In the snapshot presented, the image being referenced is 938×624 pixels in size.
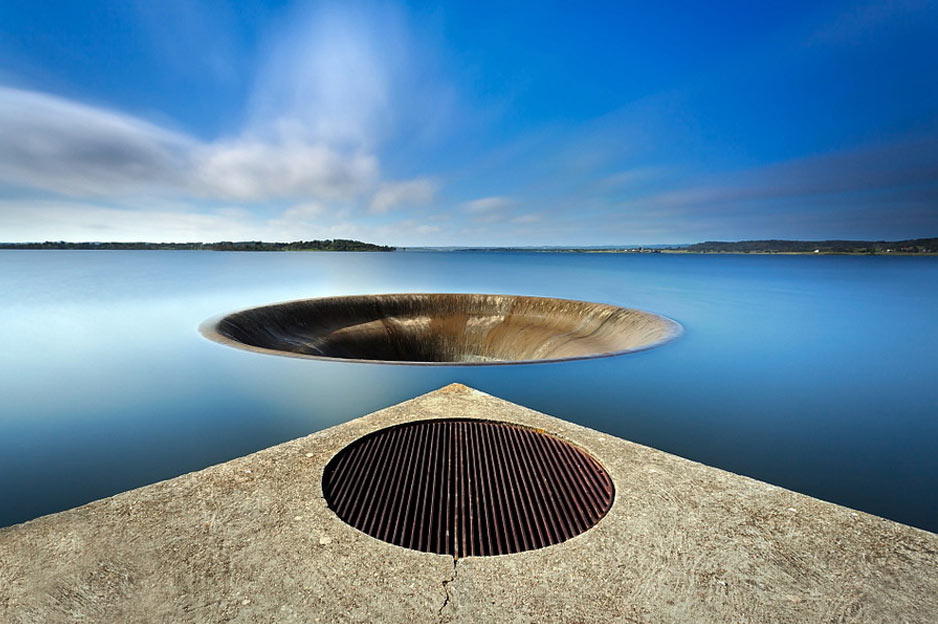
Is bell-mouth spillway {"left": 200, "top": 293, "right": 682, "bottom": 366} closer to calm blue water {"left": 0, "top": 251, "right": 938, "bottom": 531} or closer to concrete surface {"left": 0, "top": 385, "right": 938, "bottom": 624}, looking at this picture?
calm blue water {"left": 0, "top": 251, "right": 938, "bottom": 531}

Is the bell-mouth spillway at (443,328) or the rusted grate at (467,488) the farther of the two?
the bell-mouth spillway at (443,328)

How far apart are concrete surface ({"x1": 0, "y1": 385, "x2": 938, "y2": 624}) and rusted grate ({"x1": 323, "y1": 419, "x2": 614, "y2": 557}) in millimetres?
158

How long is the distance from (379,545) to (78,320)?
23.1 m

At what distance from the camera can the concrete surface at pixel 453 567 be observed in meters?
2.17

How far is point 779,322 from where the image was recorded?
733 inches

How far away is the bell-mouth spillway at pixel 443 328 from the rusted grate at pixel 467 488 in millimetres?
8795

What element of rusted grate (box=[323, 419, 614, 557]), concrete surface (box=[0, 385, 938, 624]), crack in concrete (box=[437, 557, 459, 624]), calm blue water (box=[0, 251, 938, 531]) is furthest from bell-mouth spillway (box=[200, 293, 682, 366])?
crack in concrete (box=[437, 557, 459, 624])

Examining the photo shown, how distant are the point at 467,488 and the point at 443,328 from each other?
51.8ft

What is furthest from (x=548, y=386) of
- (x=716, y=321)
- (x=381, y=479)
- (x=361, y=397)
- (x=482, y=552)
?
(x=716, y=321)

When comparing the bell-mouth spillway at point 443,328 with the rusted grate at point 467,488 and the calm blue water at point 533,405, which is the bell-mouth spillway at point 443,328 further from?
the rusted grate at point 467,488

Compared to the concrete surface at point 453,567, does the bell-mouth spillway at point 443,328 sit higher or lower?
lower

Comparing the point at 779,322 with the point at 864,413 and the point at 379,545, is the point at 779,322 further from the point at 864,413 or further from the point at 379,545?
the point at 379,545

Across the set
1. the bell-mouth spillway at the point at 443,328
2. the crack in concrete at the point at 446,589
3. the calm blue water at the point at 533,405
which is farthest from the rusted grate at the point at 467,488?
the bell-mouth spillway at the point at 443,328

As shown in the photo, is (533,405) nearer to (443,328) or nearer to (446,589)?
(446,589)
